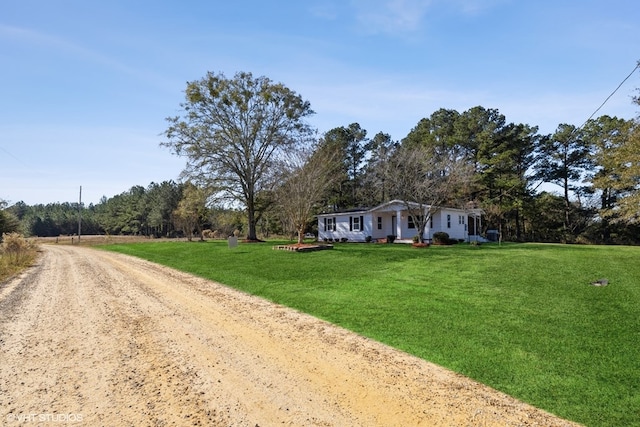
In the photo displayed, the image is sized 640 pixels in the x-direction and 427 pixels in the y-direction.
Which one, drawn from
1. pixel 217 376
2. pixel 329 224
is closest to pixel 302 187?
pixel 329 224

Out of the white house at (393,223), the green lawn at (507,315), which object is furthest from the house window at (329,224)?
the green lawn at (507,315)

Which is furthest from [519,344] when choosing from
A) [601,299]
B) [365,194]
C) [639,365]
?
[365,194]

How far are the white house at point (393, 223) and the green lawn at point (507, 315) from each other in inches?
514

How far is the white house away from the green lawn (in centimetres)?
1304

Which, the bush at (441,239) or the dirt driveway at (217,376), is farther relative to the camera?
the bush at (441,239)

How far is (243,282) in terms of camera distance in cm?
1109

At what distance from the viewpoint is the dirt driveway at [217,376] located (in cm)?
330

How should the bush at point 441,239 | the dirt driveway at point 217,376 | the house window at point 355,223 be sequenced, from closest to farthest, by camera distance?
the dirt driveway at point 217,376, the bush at point 441,239, the house window at point 355,223

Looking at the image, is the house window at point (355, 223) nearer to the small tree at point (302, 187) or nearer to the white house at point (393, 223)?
the white house at point (393, 223)

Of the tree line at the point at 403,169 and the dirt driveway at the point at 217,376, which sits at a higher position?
the tree line at the point at 403,169

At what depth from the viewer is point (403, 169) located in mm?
26906

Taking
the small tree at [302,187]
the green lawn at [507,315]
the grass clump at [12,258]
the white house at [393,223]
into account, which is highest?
the small tree at [302,187]

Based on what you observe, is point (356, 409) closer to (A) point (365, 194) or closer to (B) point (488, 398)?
(B) point (488, 398)

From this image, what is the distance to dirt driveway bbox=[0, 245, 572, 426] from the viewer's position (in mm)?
3305
